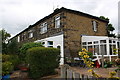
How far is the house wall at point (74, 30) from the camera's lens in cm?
1180

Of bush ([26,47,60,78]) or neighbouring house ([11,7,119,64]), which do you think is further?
neighbouring house ([11,7,119,64])

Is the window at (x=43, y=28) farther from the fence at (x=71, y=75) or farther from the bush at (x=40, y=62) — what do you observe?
the fence at (x=71, y=75)

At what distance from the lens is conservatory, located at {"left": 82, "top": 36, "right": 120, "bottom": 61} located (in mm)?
11023

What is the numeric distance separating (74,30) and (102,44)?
11.2ft

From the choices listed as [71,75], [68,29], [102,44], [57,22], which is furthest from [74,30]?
[71,75]

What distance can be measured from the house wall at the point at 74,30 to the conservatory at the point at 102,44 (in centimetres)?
111

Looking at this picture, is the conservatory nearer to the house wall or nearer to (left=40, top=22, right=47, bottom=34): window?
the house wall

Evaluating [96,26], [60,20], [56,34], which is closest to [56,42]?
[56,34]

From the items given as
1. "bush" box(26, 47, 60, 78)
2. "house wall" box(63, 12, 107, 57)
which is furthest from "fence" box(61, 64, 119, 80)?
"house wall" box(63, 12, 107, 57)

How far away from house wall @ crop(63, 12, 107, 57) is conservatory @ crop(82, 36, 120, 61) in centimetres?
111

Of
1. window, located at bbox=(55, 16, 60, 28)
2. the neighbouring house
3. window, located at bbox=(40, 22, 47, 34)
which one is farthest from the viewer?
window, located at bbox=(40, 22, 47, 34)

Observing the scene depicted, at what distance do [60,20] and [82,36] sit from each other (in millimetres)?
3283

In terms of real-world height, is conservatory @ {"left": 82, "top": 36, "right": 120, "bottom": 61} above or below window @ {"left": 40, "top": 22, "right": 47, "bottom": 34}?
below

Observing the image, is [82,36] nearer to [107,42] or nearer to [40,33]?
[107,42]
